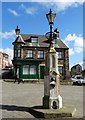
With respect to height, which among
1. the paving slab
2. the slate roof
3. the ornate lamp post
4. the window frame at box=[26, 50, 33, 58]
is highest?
the slate roof

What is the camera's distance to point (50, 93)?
34.9 feet

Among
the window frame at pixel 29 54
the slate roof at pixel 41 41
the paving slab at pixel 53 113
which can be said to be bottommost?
the paving slab at pixel 53 113

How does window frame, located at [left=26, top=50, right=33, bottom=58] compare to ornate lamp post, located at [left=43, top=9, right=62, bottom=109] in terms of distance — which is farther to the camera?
window frame, located at [left=26, top=50, right=33, bottom=58]

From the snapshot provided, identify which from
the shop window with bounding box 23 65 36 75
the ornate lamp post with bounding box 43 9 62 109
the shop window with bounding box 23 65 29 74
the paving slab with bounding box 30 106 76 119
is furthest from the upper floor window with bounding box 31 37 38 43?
the paving slab with bounding box 30 106 76 119

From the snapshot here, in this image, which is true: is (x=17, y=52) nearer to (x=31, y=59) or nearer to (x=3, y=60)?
(x=31, y=59)

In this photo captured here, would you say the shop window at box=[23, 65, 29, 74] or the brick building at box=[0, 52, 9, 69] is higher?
the brick building at box=[0, 52, 9, 69]

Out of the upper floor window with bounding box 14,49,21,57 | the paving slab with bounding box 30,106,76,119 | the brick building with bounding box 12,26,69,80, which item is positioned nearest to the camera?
the paving slab with bounding box 30,106,76,119

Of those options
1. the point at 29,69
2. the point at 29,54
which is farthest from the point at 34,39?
the point at 29,69

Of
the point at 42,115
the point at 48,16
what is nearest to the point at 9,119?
the point at 42,115

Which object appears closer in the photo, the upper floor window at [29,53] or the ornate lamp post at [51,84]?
Result: the ornate lamp post at [51,84]

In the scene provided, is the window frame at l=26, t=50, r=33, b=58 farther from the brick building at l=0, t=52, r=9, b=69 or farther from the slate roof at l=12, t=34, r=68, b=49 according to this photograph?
the brick building at l=0, t=52, r=9, b=69

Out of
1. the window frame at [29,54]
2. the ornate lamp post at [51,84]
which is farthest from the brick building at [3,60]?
the ornate lamp post at [51,84]

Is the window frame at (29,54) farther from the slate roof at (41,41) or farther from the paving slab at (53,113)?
the paving slab at (53,113)

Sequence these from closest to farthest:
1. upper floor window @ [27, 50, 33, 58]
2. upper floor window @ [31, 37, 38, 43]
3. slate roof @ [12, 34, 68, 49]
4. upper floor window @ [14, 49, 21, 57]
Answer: upper floor window @ [14, 49, 21, 57]
upper floor window @ [27, 50, 33, 58]
slate roof @ [12, 34, 68, 49]
upper floor window @ [31, 37, 38, 43]
